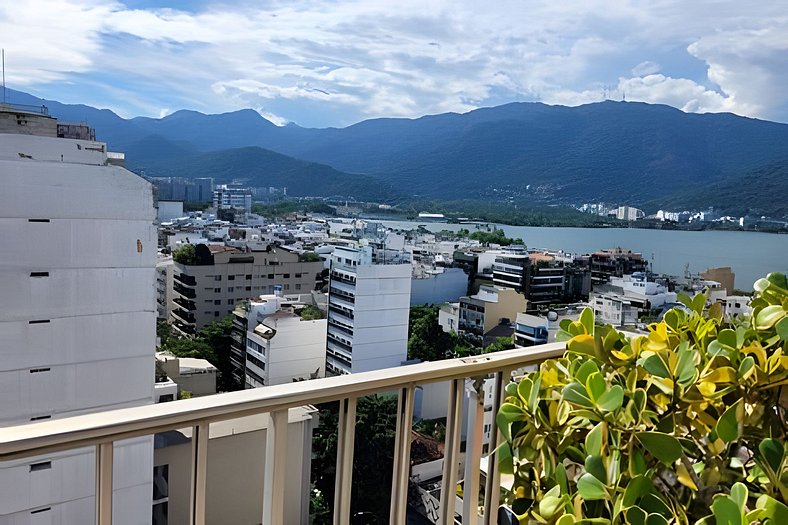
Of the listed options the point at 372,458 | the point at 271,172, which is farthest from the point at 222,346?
A: the point at 271,172

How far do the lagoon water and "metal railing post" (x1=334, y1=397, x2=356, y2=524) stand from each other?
1.77 ft

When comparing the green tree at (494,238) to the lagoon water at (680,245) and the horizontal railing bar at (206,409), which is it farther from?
the horizontal railing bar at (206,409)

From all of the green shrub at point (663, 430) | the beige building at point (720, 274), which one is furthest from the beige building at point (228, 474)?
the beige building at point (720, 274)

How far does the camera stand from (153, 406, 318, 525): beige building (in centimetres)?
230

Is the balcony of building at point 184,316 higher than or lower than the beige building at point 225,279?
lower

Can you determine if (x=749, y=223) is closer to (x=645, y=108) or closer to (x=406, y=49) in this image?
(x=406, y=49)

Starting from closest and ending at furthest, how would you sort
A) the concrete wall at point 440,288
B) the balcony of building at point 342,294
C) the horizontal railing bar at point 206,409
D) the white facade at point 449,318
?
1. the horizontal railing bar at point 206,409
2. the balcony of building at point 342,294
3. the white facade at point 449,318
4. the concrete wall at point 440,288

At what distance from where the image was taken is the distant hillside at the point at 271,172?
33312 millimetres

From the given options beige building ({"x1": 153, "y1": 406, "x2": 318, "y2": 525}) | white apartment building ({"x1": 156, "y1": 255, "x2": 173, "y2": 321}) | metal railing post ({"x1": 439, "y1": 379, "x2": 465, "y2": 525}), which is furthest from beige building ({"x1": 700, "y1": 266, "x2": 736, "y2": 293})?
white apartment building ({"x1": 156, "y1": 255, "x2": 173, "y2": 321})

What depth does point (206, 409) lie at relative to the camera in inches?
25.0

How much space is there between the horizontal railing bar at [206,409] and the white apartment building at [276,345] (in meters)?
10.5

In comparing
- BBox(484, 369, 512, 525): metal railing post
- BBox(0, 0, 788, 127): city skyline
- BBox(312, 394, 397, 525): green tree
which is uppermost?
BBox(0, 0, 788, 127): city skyline

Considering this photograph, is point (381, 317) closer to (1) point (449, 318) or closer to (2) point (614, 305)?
(1) point (449, 318)

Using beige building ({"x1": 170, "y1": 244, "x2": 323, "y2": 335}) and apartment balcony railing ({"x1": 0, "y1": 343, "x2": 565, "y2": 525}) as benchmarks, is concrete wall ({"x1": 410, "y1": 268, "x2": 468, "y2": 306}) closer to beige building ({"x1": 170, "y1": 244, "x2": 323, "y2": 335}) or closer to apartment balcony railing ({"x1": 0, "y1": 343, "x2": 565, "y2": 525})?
beige building ({"x1": 170, "y1": 244, "x2": 323, "y2": 335})
